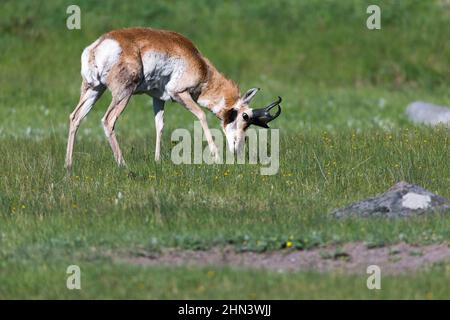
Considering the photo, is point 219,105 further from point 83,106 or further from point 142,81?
point 83,106

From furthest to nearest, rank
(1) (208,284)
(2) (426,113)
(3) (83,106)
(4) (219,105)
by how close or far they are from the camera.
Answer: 1. (2) (426,113)
2. (4) (219,105)
3. (3) (83,106)
4. (1) (208,284)

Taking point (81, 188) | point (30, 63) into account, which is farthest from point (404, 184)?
point (30, 63)

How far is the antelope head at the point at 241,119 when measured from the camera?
15703 millimetres

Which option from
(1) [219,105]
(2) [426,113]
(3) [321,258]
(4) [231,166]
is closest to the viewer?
(3) [321,258]

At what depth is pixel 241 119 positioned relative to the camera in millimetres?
15859

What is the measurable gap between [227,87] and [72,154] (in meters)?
2.62

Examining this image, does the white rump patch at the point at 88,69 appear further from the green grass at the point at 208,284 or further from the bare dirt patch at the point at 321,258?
the green grass at the point at 208,284

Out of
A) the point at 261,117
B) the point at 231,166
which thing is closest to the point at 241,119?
the point at 261,117

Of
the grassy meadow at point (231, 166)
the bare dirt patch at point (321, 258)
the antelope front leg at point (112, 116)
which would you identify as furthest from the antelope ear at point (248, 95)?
the bare dirt patch at point (321, 258)

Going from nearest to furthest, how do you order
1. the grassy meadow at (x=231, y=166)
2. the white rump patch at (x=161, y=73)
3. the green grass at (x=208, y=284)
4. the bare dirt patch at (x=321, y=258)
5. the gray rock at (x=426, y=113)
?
the green grass at (x=208, y=284)
the grassy meadow at (x=231, y=166)
the bare dirt patch at (x=321, y=258)
the white rump patch at (x=161, y=73)
the gray rock at (x=426, y=113)

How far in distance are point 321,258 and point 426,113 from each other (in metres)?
11.5

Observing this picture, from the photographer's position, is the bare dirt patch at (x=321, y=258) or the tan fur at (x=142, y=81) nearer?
the bare dirt patch at (x=321, y=258)

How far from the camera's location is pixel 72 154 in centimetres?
1472
